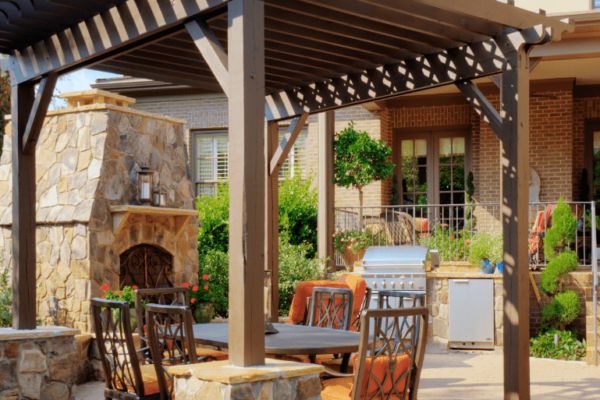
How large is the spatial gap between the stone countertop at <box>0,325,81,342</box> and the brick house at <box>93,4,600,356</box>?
676 centimetres

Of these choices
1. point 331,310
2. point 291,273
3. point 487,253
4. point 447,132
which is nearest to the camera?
point 331,310

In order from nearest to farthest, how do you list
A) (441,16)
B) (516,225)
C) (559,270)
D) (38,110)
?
(441,16) < (516,225) < (38,110) < (559,270)

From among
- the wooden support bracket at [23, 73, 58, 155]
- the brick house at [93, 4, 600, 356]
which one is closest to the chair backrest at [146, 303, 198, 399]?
the wooden support bracket at [23, 73, 58, 155]

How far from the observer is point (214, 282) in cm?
875

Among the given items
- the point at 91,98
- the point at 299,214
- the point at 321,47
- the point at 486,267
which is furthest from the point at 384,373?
the point at 299,214

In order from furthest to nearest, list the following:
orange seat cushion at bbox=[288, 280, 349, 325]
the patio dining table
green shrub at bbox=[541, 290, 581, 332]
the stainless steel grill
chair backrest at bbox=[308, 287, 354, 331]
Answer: the stainless steel grill < green shrub at bbox=[541, 290, 581, 332] < orange seat cushion at bbox=[288, 280, 349, 325] < chair backrest at bbox=[308, 287, 354, 331] < the patio dining table

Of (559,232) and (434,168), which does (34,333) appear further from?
(434,168)

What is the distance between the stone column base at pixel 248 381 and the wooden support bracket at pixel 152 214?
12.8 ft

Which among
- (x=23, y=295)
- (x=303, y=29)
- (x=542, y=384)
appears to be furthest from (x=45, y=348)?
(x=542, y=384)

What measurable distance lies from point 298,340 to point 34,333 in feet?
7.89

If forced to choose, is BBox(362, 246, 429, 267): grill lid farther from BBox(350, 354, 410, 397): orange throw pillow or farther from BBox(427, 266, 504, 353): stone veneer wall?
BBox(350, 354, 410, 397): orange throw pillow

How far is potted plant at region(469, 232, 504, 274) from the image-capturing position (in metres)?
8.28

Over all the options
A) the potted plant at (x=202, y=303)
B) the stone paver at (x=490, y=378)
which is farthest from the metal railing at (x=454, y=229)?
the potted plant at (x=202, y=303)

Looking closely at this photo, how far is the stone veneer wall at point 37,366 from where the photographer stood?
5215 millimetres
